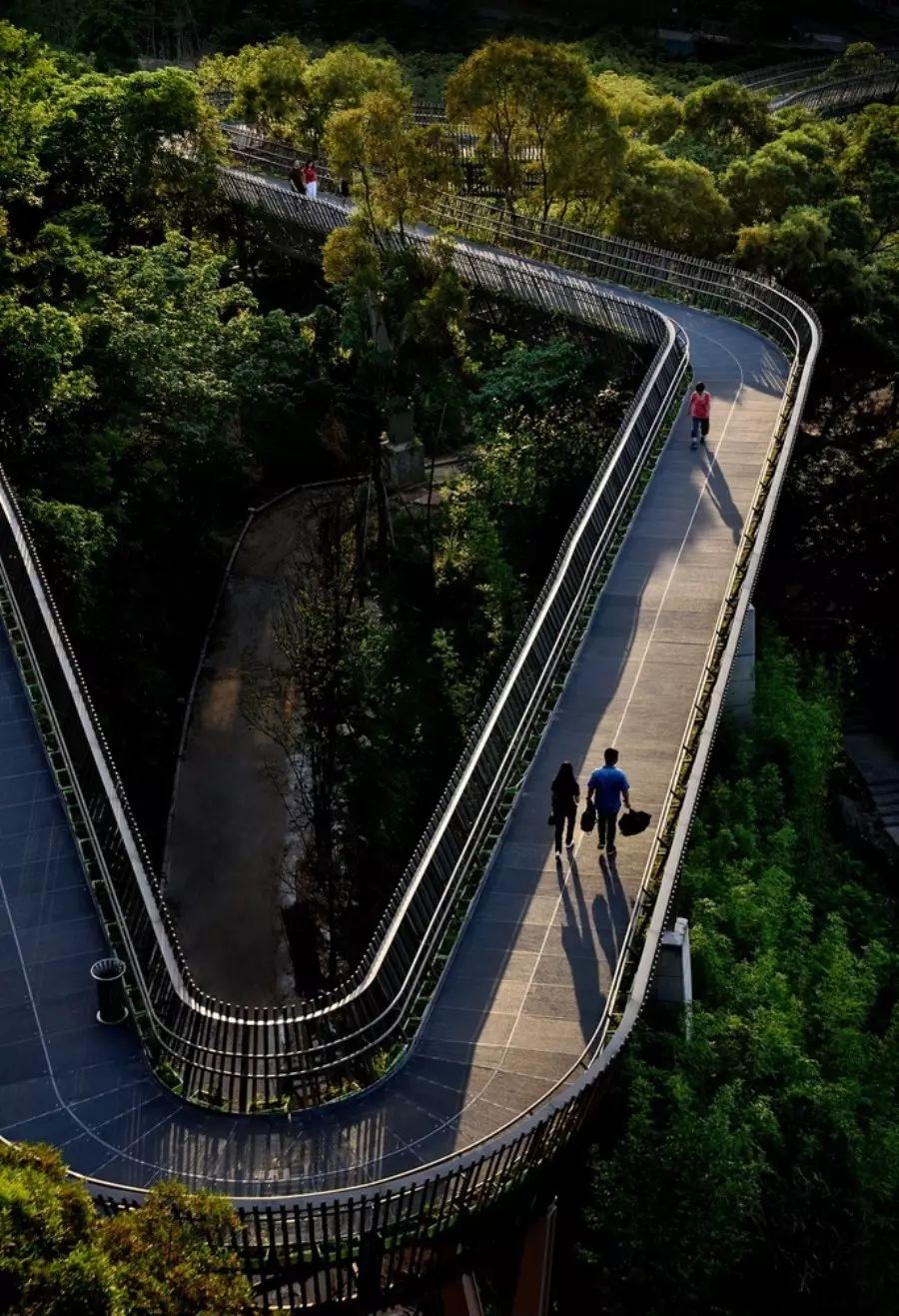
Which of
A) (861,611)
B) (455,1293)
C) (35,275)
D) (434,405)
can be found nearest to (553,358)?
(434,405)

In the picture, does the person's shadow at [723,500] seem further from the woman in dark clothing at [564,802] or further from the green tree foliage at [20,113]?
the green tree foliage at [20,113]

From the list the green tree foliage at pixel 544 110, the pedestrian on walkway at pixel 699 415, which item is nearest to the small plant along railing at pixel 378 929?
the pedestrian on walkway at pixel 699 415

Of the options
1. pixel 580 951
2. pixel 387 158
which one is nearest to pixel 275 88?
pixel 387 158

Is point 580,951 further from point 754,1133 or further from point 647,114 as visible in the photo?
point 647,114

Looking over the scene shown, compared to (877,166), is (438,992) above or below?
below

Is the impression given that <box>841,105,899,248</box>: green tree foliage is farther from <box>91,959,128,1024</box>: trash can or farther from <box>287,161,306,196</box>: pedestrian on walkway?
<box>91,959,128,1024</box>: trash can

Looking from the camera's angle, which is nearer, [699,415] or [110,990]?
[110,990]

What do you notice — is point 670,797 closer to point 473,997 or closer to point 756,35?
point 473,997

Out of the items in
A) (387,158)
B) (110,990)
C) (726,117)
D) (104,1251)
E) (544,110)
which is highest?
(544,110)
